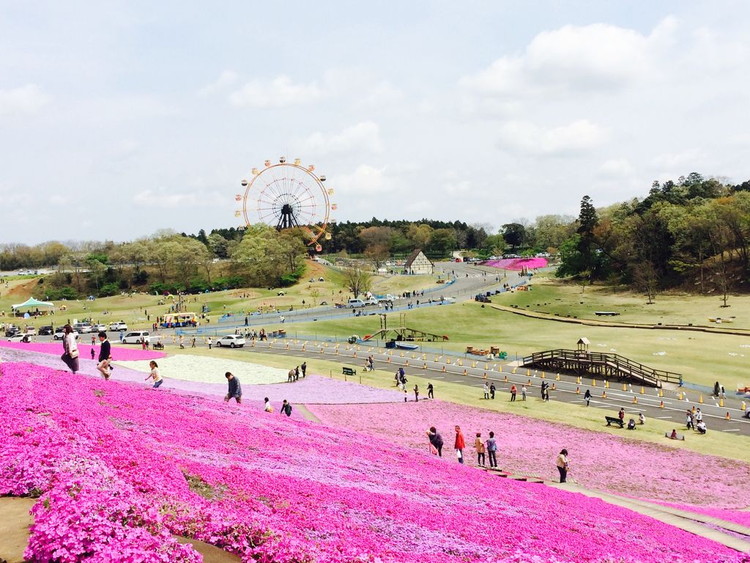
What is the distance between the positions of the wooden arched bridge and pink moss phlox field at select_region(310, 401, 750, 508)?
22969 millimetres

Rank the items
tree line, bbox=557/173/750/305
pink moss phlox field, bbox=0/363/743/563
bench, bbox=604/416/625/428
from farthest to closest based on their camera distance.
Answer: tree line, bbox=557/173/750/305, bench, bbox=604/416/625/428, pink moss phlox field, bbox=0/363/743/563

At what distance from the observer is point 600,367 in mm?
61438

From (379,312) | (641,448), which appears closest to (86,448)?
(641,448)

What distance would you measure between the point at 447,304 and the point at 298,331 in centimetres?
3349

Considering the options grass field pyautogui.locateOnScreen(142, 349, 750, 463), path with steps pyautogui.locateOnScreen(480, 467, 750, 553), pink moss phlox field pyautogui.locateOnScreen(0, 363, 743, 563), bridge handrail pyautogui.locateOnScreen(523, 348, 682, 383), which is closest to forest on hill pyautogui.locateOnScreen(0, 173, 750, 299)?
bridge handrail pyautogui.locateOnScreen(523, 348, 682, 383)

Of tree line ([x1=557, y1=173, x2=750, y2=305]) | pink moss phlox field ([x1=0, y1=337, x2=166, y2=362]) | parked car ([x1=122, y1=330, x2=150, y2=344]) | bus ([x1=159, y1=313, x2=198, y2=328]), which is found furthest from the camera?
tree line ([x1=557, y1=173, x2=750, y2=305])

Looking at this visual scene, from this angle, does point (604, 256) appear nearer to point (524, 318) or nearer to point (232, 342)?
point (524, 318)

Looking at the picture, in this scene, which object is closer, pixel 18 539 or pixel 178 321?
pixel 18 539

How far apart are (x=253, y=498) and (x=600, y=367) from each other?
54.5m

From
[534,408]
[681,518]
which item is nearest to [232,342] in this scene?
[534,408]

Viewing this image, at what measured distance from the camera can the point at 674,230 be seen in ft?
416

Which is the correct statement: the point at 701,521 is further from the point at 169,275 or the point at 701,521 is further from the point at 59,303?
the point at 169,275

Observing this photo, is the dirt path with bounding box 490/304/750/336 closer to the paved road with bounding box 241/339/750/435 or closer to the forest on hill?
the forest on hill

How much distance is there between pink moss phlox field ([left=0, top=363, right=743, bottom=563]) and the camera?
924 centimetres
